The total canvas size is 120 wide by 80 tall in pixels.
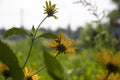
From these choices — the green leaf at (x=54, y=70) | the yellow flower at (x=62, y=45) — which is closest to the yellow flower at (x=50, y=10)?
the yellow flower at (x=62, y=45)

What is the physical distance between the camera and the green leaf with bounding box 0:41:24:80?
702 mm

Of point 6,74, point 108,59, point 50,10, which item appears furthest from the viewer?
point 50,10

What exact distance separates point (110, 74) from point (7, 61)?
0.64 ft

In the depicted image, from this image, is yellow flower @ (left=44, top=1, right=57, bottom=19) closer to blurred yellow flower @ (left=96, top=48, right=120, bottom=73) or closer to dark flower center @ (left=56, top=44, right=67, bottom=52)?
dark flower center @ (left=56, top=44, right=67, bottom=52)

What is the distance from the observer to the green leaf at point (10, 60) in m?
0.70

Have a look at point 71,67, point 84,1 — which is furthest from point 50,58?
point 71,67

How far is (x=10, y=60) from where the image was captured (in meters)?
0.70

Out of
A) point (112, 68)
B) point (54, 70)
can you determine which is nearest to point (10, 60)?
point (54, 70)

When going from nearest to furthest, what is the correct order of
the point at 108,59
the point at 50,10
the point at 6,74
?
1. the point at 108,59
2. the point at 6,74
3. the point at 50,10

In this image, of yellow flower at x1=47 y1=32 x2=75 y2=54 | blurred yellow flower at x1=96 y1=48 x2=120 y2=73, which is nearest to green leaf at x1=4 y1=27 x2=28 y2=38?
yellow flower at x1=47 y1=32 x2=75 y2=54

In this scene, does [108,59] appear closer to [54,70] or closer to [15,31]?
[54,70]

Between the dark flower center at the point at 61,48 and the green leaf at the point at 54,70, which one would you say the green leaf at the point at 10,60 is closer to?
the green leaf at the point at 54,70

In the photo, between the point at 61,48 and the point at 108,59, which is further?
the point at 61,48

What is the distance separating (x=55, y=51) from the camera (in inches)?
34.9
